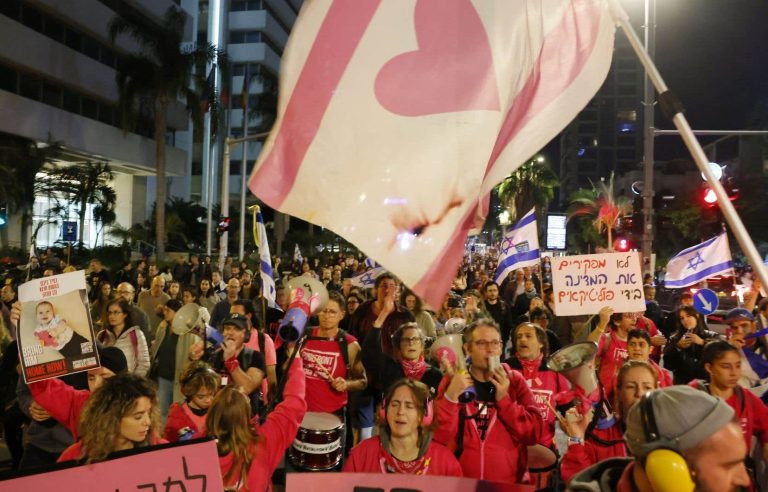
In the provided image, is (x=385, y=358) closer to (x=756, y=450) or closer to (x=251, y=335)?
(x=251, y=335)

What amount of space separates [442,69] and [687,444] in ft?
5.57

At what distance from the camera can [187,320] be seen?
6.52 metres

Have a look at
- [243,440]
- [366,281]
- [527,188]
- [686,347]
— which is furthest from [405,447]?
[527,188]

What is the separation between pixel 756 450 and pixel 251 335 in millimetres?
4084

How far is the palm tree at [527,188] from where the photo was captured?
6131 centimetres

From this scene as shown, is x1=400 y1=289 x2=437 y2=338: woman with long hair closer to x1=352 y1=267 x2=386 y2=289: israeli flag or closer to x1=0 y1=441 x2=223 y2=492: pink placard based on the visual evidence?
x1=352 y1=267 x2=386 y2=289: israeli flag

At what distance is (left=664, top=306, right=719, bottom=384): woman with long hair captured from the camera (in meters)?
7.03

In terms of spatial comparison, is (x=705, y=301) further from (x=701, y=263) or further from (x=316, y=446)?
(x=316, y=446)

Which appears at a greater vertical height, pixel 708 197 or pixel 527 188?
→ pixel 527 188

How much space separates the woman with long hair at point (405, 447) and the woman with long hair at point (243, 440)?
40cm

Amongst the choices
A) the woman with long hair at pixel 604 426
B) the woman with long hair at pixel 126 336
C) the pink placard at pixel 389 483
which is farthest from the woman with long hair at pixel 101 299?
the woman with long hair at pixel 604 426

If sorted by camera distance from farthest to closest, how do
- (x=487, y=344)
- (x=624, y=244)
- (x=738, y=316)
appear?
(x=624, y=244) → (x=738, y=316) → (x=487, y=344)

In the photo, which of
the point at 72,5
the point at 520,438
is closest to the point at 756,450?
the point at 520,438

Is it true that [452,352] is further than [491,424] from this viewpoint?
Yes
